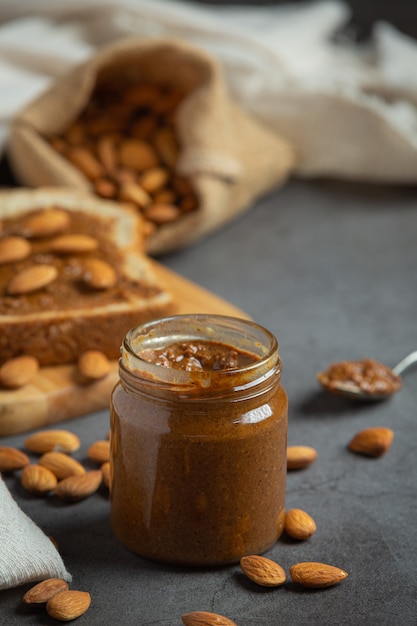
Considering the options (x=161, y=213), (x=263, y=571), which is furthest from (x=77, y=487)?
(x=161, y=213)

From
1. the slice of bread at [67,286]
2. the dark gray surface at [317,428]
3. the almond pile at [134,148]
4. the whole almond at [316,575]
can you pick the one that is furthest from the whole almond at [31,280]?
the whole almond at [316,575]

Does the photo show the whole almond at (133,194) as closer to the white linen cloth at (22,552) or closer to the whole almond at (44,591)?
the white linen cloth at (22,552)

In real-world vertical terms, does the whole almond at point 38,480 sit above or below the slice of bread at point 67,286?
below

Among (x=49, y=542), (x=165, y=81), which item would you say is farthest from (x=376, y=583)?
(x=165, y=81)

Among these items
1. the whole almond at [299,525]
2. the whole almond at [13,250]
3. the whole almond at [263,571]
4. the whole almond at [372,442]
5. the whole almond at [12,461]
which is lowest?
the whole almond at [12,461]

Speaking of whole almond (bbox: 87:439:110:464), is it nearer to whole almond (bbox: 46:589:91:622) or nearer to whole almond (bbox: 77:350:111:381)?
whole almond (bbox: 77:350:111:381)

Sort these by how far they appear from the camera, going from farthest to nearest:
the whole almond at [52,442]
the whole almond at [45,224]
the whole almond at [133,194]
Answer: the whole almond at [133,194] < the whole almond at [45,224] < the whole almond at [52,442]
